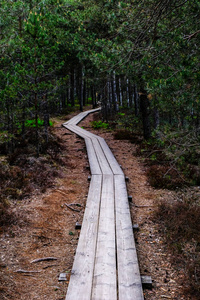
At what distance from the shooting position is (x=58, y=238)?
17.7 feet

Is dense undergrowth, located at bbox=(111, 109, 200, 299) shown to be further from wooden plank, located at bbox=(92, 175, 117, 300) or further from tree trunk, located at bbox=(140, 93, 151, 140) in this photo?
tree trunk, located at bbox=(140, 93, 151, 140)

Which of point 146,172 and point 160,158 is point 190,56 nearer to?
point 146,172

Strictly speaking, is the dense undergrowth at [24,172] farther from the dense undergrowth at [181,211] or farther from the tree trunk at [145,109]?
the tree trunk at [145,109]

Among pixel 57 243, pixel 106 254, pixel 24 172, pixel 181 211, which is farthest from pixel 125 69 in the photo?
pixel 106 254

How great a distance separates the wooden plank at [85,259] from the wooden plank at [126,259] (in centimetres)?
48

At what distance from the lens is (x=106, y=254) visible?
13.9 ft

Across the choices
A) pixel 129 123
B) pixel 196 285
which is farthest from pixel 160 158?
pixel 129 123

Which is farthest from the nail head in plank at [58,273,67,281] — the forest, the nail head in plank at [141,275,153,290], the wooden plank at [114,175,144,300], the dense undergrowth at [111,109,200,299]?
the forest

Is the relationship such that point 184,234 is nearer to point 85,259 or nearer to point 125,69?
point 85,259

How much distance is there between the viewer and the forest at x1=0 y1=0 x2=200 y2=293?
211 inches

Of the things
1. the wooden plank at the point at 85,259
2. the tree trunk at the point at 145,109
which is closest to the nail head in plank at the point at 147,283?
the wooden plank at the point at 85,259

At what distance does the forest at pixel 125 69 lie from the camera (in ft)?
17.6

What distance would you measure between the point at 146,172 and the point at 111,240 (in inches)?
218

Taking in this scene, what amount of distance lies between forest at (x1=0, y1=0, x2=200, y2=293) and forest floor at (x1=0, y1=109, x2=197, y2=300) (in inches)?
16.7
